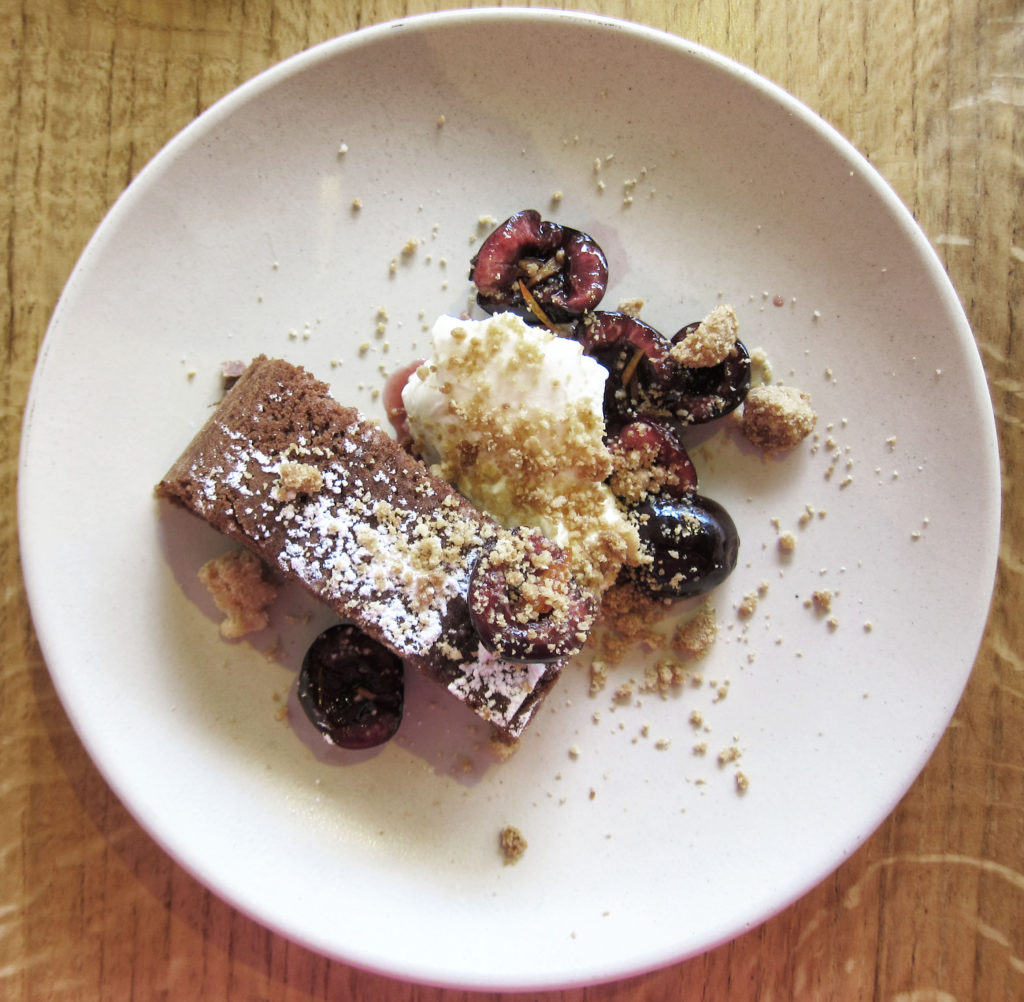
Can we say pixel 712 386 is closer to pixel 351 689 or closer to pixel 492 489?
pixel 492 489

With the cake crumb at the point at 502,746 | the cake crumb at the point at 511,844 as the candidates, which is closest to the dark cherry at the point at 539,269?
the cake crumb at the point at 502,746

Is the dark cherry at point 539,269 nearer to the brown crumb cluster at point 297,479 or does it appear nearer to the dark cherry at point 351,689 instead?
the brown crumb cluster at point 297,479

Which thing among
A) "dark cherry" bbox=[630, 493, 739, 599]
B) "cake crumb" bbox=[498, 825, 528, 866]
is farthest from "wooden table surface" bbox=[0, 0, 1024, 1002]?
"dark cherry" bbox=[630, 493, 739, 599]

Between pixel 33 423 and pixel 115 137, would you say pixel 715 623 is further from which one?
pixel 115 137

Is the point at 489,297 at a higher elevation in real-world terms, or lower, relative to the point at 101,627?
higher

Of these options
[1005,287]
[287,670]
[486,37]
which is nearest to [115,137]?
[486,37]

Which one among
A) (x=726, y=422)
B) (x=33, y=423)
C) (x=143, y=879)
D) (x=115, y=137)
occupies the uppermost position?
(x=115, y=137)

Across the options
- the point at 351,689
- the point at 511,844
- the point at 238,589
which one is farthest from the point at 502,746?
the point at 238,589
